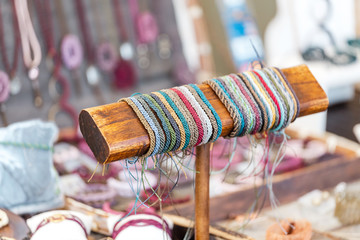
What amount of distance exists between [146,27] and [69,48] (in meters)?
0.37

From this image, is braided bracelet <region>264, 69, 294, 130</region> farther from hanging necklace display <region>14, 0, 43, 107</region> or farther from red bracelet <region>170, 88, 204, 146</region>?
hanging necklace display <region>14, 0, 43, 107</region>

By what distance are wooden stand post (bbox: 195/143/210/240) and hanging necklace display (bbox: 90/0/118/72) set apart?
1.47 m

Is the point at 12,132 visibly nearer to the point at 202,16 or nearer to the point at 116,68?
the point at 116,68

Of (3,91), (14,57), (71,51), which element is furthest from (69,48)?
(3,91)

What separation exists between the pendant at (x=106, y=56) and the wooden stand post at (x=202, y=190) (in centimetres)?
146

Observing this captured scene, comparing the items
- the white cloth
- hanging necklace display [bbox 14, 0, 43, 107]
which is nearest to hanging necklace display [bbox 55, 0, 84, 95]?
hanging necklace display [bbox 14, 0, 43, 107]

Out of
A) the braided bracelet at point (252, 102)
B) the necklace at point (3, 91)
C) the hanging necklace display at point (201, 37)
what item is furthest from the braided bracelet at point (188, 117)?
the hanging necklace display at point (201, 37)

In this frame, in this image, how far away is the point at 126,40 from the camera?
2230 millimetres

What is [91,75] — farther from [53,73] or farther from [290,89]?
[290,89]

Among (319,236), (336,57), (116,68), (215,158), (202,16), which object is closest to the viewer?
(319,236)

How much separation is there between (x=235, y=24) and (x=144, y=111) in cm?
201

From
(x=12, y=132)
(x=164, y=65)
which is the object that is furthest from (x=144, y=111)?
(x=164, y=65)

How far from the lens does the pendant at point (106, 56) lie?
2.18m

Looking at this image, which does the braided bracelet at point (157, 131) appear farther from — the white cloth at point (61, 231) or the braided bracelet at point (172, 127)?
the white cloth at point (61, 231)
